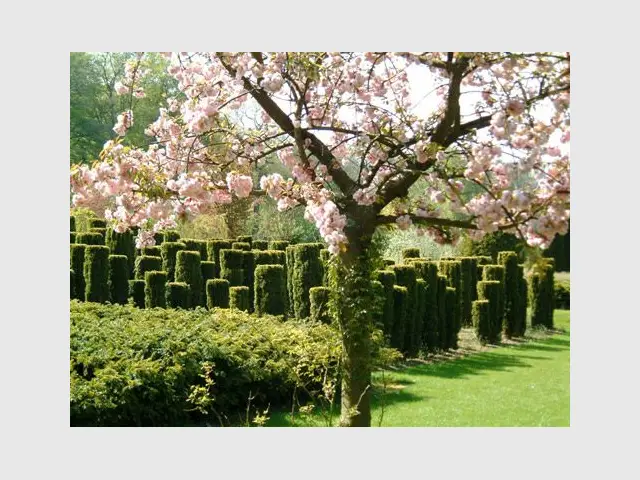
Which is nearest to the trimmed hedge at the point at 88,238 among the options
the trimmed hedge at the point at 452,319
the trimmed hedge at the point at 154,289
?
the trimmed hedge at the point at 154,289

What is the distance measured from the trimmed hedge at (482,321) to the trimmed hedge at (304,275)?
252 centimetres

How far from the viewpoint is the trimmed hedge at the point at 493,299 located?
1105cm

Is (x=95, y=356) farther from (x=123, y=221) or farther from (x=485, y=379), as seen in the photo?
(x=485, y=379)

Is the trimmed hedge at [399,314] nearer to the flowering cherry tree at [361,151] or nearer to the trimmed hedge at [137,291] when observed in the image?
the trimmed hedge at [137,291]

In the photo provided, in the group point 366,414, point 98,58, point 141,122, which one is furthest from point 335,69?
point 98,58

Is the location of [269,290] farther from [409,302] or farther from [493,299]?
[493,299]

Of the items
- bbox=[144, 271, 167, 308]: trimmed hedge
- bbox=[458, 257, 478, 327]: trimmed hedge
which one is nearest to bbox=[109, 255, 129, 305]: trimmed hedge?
bbox=[144, 271, 167, 308]: trimmed hedge

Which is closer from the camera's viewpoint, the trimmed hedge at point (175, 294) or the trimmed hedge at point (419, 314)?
the trimmed hedge at point (175, 294)

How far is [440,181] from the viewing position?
15.4 feet

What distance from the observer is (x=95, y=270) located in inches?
353

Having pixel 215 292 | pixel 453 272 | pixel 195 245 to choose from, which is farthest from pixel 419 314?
pixel 195 245

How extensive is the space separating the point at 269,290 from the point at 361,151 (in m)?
3.89

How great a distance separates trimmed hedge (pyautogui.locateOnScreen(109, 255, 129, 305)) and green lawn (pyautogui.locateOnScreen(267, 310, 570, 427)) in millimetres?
3239

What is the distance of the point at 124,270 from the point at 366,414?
482 cm
